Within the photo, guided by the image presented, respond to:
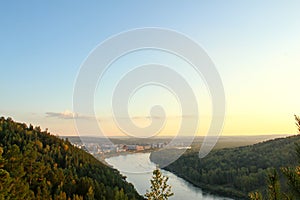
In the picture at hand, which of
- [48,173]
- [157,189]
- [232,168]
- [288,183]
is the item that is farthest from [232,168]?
[288,183]

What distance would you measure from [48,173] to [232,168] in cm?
3407

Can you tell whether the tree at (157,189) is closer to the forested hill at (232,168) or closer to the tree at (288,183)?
the tree at (288,183)

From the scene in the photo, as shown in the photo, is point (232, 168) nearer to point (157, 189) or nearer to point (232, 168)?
point (232, 168)

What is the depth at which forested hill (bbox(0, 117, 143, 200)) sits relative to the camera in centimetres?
1396

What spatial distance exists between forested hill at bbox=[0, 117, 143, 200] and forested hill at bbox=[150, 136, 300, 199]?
49.9 ft

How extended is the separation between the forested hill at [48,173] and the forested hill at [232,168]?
15.2 meters

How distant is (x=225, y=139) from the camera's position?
495ft

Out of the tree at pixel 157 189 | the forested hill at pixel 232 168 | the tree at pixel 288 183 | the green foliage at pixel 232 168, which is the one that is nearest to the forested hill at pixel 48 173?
the tree at pixel 157 189

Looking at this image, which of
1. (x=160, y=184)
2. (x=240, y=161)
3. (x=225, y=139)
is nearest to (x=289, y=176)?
(x=160, y=184)

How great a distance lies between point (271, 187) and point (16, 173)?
14480 millimetres

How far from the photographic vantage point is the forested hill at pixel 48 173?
45.8 ft

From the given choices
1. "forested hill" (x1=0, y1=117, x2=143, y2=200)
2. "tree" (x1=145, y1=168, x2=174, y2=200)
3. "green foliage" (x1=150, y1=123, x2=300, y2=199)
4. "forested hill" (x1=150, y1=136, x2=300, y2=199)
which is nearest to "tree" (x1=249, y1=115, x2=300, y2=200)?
"tree" (x1=145, y1=168, x2=174, y2=200)

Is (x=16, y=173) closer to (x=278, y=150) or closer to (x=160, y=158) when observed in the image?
(x=160, y=158)

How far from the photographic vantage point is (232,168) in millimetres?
52250
